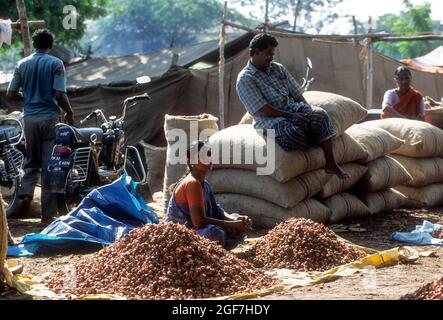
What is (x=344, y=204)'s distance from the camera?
28.4ft

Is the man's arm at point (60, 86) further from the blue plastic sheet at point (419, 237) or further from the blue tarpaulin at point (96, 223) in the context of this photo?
the blue plastic sheet at point (419, 237)

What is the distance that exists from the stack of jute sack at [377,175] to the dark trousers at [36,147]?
304cm

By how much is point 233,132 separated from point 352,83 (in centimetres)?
987

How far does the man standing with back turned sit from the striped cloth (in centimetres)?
218

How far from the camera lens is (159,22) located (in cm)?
6425

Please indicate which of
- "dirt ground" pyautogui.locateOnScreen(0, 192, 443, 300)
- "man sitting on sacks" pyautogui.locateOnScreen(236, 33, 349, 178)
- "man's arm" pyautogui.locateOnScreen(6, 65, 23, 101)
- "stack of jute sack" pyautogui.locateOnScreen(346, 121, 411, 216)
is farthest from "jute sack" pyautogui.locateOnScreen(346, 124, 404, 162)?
"man's arm" pyautogui.locateOnScreen(6, 65, 23, 101)

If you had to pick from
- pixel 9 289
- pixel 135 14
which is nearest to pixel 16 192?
pixel 9 289

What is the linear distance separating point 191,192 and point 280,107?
7.16ft

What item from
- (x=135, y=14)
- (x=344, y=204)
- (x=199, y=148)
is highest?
(x=199, y=148)

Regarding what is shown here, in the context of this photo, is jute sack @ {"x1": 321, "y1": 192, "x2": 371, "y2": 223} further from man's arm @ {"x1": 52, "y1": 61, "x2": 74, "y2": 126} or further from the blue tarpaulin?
man's arm @ {"x1": 52, "y1": 61, "x2": 74, "y2": 126}

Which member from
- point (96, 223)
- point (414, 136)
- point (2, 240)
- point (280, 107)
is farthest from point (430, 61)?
point (2, 240)

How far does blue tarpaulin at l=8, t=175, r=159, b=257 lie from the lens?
22.6ft

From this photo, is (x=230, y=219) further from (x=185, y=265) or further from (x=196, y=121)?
(x=196, y=121)

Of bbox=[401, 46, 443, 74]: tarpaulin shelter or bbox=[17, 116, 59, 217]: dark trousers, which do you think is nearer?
bbox=[17, 116, 59, 217]: dark trousers
